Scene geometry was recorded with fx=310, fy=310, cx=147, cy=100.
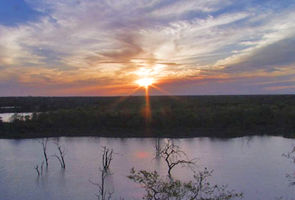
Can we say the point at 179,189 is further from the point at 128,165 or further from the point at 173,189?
the point at 128,165

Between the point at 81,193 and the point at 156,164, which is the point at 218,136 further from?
Result: the point at 81,193

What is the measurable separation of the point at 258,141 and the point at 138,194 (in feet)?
51.3

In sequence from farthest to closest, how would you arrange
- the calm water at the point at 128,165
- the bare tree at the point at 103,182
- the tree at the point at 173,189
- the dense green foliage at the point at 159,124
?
the dense green foliage at the point at 159,124 < the calm water at the point at 128,165 < the bare tree at the point at 103,182 < the tree at the point at 173,189

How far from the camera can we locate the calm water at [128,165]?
1422 centimetres

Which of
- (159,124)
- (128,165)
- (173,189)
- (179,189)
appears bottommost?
(128,165)

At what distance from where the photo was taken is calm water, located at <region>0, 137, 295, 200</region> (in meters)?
14.2

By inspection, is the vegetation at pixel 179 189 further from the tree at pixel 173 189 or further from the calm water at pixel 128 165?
the calm water at pixel 128 165

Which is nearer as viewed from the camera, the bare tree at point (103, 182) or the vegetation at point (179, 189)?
the vegetation at point (179, 189)

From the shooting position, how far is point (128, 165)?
18.5 m

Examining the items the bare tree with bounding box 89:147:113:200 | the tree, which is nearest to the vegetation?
the tree

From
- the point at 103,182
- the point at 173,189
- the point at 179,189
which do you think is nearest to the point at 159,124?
the point at 103,182

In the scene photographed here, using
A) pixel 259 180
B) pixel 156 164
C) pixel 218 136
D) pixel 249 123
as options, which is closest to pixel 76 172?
pixel 156 164

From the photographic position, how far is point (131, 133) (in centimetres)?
3008

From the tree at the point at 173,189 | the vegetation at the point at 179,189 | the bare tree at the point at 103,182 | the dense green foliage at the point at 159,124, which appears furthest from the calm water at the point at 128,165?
the dense green foliage at the point at 159,124
